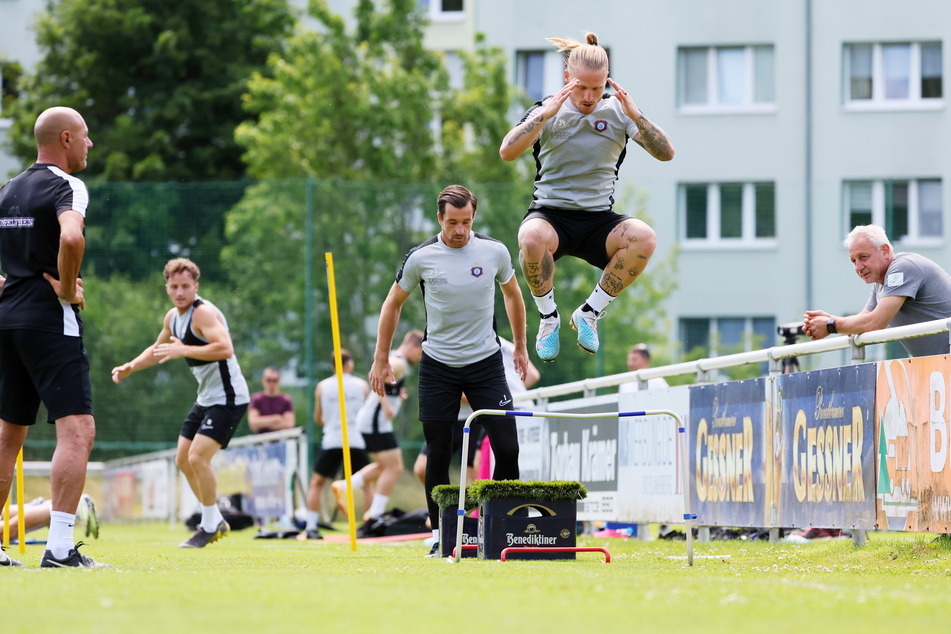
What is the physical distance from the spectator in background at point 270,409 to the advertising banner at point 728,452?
978 cm

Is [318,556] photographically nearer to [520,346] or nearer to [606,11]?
[520,346]

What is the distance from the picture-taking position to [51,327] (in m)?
7.46

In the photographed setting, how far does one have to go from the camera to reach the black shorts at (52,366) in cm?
743

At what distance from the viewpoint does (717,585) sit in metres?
6.13

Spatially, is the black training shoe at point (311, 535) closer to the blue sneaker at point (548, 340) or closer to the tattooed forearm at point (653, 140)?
the blue sneaker at point (548, 340)

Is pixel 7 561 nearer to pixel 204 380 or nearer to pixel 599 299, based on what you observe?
pixel 599 299

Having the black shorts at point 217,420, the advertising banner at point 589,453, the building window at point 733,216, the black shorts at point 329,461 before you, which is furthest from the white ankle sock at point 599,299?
the building window at point 733,216

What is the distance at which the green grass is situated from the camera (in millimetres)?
4586

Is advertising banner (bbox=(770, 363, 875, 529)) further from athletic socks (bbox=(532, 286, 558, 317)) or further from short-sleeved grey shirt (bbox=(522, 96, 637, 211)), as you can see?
short-sleeved grey shirt (bbox=(522, 96, 637, 211))

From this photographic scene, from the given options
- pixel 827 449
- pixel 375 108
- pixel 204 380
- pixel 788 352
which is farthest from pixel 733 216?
pixel 827 449

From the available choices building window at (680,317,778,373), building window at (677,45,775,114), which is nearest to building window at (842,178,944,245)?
building window at (677,45,775,114)

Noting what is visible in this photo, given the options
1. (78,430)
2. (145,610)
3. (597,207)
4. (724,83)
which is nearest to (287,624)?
(145,610)

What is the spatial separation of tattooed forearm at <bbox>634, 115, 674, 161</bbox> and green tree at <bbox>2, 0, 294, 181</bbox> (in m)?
28.4

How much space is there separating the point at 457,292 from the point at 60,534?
2.86m
